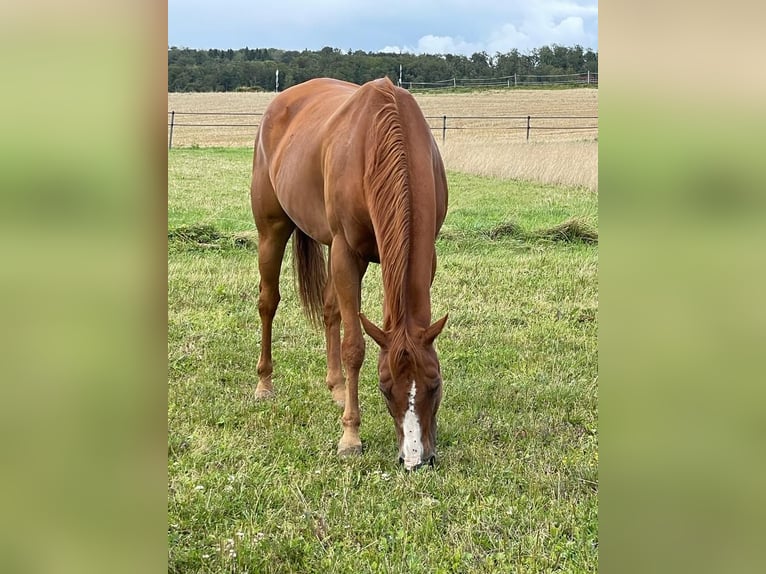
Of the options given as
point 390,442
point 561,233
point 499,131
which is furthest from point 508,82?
point 390,442

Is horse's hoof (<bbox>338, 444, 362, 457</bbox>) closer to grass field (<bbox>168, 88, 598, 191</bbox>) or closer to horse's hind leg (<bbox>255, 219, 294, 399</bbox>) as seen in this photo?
horse's hind leg (<bbox>255, 219, 294, 399</bbox>)

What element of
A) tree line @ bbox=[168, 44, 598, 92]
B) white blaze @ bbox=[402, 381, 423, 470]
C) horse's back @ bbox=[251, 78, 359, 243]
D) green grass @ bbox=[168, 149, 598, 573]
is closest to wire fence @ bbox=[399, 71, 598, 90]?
tree line @ bbox=[168, 44, 598, 92]

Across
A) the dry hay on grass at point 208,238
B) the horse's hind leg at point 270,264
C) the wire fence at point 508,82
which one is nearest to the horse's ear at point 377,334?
the horse's hind leg at point 270,264

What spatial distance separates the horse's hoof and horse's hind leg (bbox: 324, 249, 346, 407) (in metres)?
0.71

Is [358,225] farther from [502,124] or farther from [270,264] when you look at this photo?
[502,124]

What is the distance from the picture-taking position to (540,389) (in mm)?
4512

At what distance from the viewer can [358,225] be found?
3.75 metres

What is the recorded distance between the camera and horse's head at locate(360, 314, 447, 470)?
124 inches

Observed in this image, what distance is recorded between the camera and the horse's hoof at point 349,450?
3729mm
